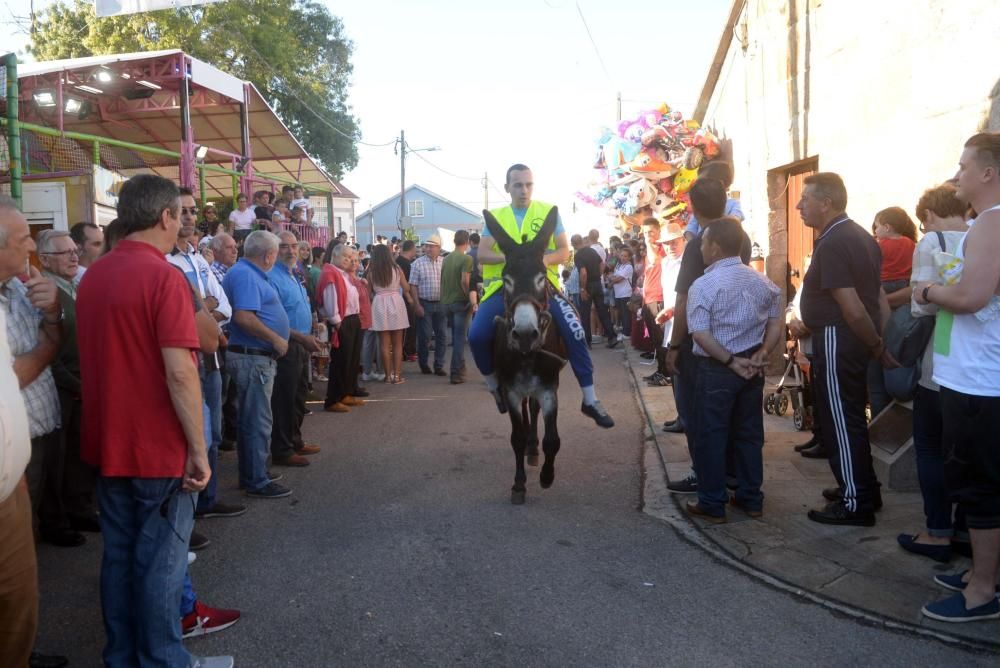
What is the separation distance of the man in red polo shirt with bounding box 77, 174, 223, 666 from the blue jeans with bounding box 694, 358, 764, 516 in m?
3.22

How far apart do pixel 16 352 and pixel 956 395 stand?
14.2 ft

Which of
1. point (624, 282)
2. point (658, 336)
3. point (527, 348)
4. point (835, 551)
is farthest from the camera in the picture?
point (624, 282)

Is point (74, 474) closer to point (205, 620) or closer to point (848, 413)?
point (205, 620)

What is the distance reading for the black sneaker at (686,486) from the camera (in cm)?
580

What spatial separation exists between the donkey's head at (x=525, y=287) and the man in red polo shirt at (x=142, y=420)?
7.53 ft

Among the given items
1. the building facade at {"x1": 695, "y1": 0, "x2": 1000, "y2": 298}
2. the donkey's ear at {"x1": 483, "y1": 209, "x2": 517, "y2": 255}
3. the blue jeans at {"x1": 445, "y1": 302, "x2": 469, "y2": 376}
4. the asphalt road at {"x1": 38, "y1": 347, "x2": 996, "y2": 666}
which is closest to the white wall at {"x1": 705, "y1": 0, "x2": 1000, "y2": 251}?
the building facade at {"x1": 695, "y1": 0, "x2": 1000, "y2": 298}

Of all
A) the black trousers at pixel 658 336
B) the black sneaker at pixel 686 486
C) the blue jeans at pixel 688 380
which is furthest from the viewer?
the black trousers at pixel 658 336

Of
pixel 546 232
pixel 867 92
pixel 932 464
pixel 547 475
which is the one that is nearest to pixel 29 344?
pixel 546 232

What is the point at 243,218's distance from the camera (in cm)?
1364

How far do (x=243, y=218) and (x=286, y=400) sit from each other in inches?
306

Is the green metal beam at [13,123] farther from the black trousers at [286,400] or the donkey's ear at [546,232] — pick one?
the donkey's ear at [546,232]

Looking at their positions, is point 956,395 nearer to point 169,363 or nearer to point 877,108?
point 169,363

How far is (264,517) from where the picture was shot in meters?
5.59

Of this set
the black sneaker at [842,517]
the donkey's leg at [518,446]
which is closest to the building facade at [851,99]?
the black sneaker at [842,517]
